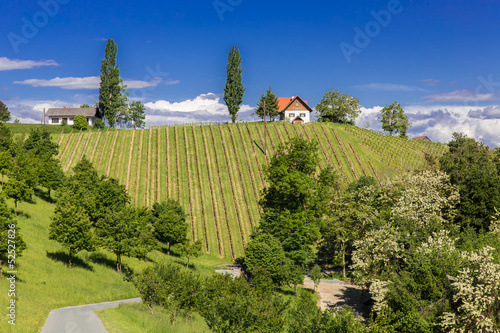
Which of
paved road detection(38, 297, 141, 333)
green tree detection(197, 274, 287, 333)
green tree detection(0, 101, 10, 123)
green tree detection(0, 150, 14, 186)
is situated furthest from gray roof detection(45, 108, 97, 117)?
green tree detection(197, 274, 287, 333)

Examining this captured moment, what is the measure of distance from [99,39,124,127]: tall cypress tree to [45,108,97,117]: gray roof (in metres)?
15.6

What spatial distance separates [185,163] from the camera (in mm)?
102812

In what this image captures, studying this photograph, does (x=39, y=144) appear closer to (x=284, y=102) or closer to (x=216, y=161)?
(x=216, y=161)

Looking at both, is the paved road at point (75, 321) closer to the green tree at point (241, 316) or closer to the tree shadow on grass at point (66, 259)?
the green tree at point (241, 316)

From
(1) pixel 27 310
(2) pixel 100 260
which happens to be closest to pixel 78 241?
(2) pixel 100 260

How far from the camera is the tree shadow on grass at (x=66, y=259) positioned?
47.2 meters

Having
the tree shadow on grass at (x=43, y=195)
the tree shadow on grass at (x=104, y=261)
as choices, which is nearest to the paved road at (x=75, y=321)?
the tree shadow on grass at (x=104, y=261)

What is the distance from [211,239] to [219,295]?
46373mm

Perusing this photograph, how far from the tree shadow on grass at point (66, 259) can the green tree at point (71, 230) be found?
0.84m

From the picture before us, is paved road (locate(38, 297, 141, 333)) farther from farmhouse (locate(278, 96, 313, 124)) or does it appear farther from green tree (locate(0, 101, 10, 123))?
green tree (locate(0, 101, 10, 123))

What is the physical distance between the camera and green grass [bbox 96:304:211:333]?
32438 mm

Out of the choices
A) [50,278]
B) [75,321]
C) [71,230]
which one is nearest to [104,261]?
[71,230]

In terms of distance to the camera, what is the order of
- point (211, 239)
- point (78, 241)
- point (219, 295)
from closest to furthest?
1. point (219, 295)
2. point (78, 241)
3. point (211, 239)

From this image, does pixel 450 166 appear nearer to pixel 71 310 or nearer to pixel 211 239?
pixel 211 239
